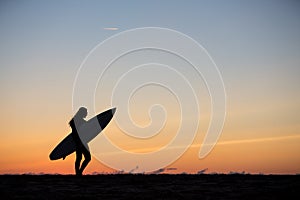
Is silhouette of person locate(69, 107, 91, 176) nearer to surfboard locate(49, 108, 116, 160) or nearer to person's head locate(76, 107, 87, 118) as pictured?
person's head locate(76, 107, 87, 118)

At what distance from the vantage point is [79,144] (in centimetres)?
1566
